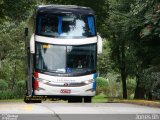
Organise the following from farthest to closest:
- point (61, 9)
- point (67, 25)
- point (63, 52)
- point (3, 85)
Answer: point (3, 85), point (61, 9), point (67, 25), point (63, 52)

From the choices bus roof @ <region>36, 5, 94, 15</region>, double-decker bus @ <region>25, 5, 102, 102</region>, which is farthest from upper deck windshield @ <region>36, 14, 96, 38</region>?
bus roof @ <region>36, 5, 94, 15</region>

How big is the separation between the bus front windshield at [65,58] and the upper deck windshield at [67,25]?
585 millimetres

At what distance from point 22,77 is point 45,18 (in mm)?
40039

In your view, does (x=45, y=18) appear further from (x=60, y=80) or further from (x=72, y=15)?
(x=60, y=80)

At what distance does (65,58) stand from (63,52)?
0.31 meters

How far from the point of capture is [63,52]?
24531mm

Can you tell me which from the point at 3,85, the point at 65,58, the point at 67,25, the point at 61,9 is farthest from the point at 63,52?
the point at 3,85

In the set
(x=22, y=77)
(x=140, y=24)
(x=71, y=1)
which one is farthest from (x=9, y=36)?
(x=140, y=24)

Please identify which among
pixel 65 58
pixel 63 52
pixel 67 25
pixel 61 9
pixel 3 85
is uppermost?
pixel 61 9

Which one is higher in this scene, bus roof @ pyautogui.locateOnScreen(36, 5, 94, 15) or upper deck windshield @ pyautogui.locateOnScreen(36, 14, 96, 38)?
bus roof @ pyautogui.locateOnScreen(36, 5, 94, 15)

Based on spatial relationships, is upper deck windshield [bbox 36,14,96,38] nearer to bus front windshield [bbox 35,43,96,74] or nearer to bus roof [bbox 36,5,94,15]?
bus roof [bbox 36,5,94,15]

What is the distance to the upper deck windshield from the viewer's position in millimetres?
24188

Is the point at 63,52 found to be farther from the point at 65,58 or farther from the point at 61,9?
the point at 61,9

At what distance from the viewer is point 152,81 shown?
2508 cm
